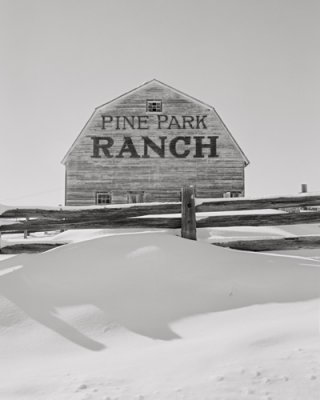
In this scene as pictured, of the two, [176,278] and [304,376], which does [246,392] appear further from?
[176,278]

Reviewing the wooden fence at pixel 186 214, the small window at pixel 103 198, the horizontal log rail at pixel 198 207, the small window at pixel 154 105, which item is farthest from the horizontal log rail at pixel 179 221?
the small window at pixel 154 105

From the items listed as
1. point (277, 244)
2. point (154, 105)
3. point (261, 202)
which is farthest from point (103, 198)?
point (277, 244)

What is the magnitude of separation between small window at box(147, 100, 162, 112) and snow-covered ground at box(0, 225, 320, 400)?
14587 mm

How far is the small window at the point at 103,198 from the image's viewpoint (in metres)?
20.5

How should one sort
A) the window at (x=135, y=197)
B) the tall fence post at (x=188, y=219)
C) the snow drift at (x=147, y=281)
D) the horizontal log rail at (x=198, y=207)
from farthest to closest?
1. the window at (x=135, y=197)
2. the horizontal log rail at (x=198, y=207)
3. the tall fence post at (x=188, y=219)
4. the snow drift at (x=147, y=281)

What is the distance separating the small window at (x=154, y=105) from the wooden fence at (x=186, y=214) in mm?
14366

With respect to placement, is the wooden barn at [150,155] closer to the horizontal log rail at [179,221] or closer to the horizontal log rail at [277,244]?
the horizontal log rail at [179,221]

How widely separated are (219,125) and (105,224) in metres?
14.7

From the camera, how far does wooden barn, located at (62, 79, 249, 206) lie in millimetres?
20500

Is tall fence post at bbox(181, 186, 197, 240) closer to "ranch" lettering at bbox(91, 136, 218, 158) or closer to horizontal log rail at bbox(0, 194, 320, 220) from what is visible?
horizontal log rail at bbox(0, 194, 320, 220)

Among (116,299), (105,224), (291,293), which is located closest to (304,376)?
(291,293)

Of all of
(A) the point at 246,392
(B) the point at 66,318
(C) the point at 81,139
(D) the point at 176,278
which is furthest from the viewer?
(C) the point at 81,139

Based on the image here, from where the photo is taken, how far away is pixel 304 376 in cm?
287

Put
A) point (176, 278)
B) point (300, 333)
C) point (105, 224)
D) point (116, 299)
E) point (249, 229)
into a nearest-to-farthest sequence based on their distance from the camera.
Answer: point (300, 333) → point (116, 299) → point (176, 278) → point (105, 224) → point (249, 229)
